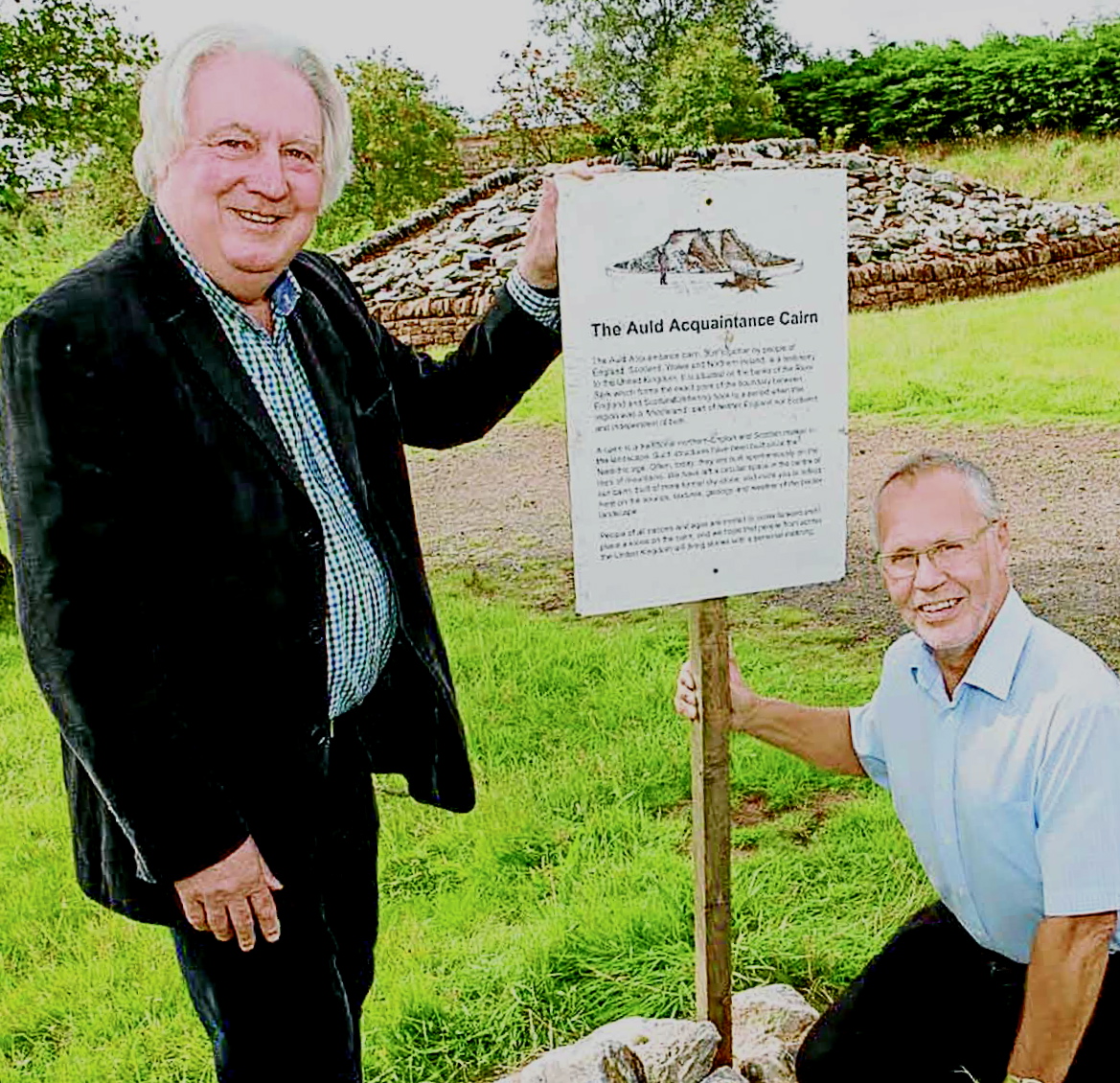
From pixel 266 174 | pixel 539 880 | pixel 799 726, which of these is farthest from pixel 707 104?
pixel 266 174

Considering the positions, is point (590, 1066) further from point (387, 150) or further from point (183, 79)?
point (387, 150)

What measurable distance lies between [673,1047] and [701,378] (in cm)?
130

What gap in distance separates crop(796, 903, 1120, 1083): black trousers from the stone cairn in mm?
10236

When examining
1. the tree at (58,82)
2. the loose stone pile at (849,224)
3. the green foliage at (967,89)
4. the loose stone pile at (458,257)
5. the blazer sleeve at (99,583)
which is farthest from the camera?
the green foliage at (967,89)

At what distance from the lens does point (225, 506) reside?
194 centimetres

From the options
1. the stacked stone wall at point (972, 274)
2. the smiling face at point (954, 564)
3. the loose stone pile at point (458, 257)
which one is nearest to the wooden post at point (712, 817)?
the smiling face at point (954, 564)

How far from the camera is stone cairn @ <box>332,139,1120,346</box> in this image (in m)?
13.8

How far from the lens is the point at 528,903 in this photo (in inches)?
142

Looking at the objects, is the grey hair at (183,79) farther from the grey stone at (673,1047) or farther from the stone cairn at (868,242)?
the stone cairn at (868,242)

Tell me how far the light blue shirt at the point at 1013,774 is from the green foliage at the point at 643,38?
22.9 m

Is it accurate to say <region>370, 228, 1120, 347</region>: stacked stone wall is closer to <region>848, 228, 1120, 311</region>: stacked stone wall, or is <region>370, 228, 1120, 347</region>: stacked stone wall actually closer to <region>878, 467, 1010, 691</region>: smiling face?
<region>848, 228, 1120, 311</region>: stacked stone wall

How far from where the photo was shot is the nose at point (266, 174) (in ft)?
6.41

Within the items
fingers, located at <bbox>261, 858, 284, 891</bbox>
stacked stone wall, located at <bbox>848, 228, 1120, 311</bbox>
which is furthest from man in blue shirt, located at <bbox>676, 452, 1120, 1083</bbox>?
stacked stone wall, located at <bbox>848, 228, 1120, 311</bbox>

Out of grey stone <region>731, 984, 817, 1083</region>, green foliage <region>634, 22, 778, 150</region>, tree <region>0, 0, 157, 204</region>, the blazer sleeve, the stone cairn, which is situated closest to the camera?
the blazer sleeve
